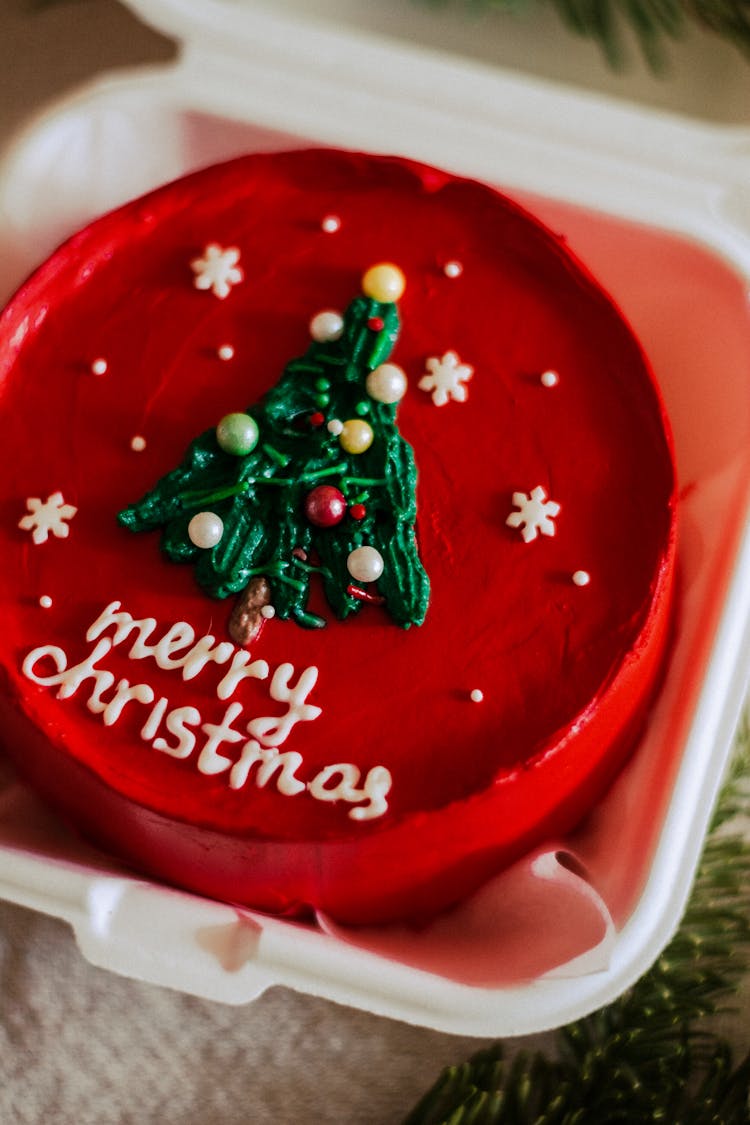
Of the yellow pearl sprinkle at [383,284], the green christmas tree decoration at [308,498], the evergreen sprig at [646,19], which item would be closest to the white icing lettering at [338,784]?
the green christmas tree decoration at [308,498]

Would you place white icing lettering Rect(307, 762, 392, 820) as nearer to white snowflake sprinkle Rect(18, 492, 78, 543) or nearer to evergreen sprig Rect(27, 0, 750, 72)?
white snowflake sprinkle Rect(18, 492, 78, 543)

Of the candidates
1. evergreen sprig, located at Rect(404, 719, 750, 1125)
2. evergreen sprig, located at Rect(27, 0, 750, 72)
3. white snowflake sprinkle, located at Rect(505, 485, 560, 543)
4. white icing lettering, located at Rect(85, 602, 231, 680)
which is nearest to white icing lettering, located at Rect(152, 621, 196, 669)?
white icing lettering, located at Rect(85, 602, 231, 680)

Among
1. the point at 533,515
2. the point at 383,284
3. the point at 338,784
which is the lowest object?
the point at 338,784

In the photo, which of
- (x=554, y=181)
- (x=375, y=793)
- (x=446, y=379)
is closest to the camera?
(x=375, y=793)

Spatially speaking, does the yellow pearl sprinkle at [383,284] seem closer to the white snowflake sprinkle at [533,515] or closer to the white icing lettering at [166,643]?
Answer: the white snowflake sprinkle at [533,515]

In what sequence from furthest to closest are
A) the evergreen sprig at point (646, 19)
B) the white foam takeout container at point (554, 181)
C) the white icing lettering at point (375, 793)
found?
1. the evergreen sprig at point (646, 19)
2. the white foam takeout container at point (554, 181)
3. the white icing lettering at point (375, 793)

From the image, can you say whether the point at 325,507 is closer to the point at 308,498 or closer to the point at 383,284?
the point at 308,498

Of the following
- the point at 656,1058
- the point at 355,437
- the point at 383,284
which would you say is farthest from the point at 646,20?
the point at 656,1058
